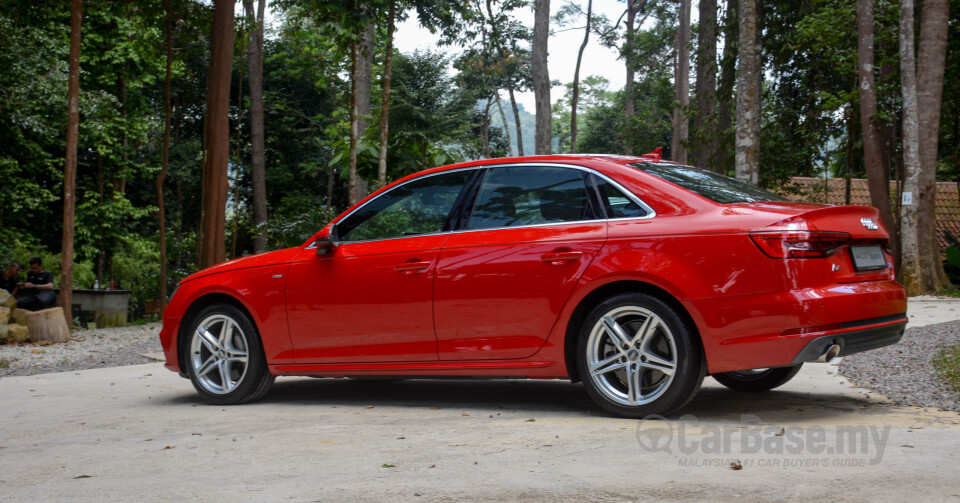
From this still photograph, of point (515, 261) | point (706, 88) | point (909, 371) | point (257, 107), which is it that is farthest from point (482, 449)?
point (257, 107)

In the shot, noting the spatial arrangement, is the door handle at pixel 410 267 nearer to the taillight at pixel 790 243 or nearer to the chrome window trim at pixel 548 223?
the chrome window trim at pixel 548 223

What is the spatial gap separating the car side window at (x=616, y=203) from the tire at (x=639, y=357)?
0.51m

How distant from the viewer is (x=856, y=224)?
5.07m

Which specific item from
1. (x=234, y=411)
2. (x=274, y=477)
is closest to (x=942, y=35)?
(x=234, y=411)

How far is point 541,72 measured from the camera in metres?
27.7

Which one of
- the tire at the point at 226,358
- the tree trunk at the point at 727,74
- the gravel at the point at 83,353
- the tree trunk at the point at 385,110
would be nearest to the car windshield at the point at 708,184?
the tire at the point at 226,358

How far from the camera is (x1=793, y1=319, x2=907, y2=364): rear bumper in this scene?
4.63 metres

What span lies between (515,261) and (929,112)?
1601 centimetres

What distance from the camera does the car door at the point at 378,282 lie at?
5.77 metres

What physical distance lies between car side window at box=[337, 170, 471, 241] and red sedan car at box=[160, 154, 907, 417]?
0.4 inches

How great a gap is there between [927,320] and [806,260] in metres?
9.43

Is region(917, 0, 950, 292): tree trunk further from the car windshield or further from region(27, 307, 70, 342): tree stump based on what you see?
region(27, 307, 70, 342): tree stump

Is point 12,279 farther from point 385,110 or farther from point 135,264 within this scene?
point 135,264

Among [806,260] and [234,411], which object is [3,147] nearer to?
[234,411]
